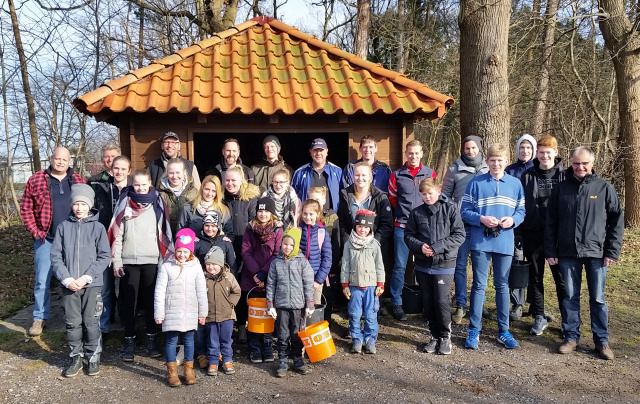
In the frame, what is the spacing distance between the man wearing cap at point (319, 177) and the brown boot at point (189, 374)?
2139 mm

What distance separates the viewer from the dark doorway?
8.48 meters

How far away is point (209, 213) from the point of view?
14.1ft

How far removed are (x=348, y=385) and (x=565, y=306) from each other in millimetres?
2187

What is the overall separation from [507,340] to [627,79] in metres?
8.42

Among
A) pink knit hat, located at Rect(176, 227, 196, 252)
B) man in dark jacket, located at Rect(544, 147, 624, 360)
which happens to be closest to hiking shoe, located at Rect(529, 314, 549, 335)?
man in dark jacket, located at Rect(544, 147, 624, 360)

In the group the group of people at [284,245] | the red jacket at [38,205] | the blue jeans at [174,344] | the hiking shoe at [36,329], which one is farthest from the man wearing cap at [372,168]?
the hiking shoe at [36,329]

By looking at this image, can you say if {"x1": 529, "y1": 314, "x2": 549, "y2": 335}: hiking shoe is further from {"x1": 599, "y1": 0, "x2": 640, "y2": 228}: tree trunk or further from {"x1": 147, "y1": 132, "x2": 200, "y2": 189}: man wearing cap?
{"x1": 599, "y1": 0, "x2": 640, "y2": 228}: tree trunk

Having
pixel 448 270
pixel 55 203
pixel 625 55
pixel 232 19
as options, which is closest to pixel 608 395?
pixel 448 270

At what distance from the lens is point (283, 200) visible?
4.76 metres

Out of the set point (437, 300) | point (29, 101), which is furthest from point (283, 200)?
point (29, 101)

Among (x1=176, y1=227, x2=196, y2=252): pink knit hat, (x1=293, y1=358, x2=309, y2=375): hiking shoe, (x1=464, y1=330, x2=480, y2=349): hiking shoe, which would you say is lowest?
(x1=293, y1=358, x2=309, y2=375): hiking shoe

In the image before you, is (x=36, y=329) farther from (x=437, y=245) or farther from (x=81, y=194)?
(x=437, y=245)

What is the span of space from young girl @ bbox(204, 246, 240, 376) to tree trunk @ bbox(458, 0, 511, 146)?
4.10m

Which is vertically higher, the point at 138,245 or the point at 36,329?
the point at 138,245
